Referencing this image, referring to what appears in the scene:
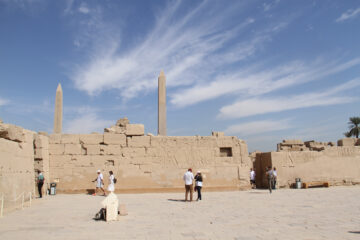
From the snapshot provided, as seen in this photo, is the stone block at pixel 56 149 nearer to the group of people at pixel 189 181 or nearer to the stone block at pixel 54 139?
the stone block at pixel 54 139

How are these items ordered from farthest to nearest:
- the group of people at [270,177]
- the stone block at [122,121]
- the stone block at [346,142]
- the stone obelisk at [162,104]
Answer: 1. the stone obelisk at [162,104]
2. the stone block at [346,142]
3. the stone block at [122,121]
4. the group of people at [270,177]

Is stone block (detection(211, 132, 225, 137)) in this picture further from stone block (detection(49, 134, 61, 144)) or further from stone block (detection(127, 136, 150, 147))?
stone block (detection(49, 134, 61, 144))

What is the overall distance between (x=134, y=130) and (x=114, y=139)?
99 centimetres

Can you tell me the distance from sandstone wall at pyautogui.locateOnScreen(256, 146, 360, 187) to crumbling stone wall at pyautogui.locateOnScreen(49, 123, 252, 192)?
207cm

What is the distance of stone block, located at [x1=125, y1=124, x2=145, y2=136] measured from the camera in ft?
47.4

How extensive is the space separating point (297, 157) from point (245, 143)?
2912 mm

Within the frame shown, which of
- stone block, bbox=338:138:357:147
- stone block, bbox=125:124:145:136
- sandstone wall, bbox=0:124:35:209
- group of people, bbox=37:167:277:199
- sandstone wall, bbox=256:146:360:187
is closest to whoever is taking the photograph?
sandstone wall, bbox=0:124:35:209

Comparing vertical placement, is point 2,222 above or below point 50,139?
below

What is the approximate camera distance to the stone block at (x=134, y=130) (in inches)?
569

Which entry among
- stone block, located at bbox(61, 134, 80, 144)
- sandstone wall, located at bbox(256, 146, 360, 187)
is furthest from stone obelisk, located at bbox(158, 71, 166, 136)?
stone block, located at bbox(61, 134, 80, 144)

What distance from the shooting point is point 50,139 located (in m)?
14.0

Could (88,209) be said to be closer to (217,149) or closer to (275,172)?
(217,149)

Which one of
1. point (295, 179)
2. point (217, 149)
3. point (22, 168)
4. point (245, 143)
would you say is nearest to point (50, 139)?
point (22, 168)

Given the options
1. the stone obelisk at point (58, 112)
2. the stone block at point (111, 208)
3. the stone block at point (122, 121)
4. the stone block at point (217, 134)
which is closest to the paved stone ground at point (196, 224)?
the stone block at point (111, 208)
